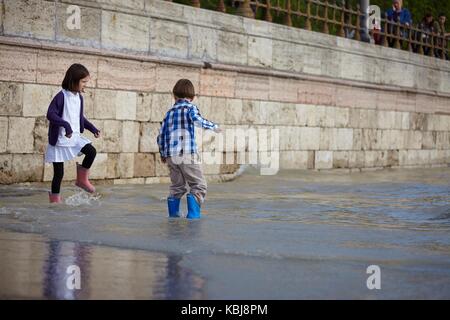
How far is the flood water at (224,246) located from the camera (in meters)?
5.26

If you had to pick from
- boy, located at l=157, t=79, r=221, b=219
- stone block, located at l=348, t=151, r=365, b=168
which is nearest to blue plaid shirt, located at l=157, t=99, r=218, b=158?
boy, located at l=157, t=79, r=221, b=219

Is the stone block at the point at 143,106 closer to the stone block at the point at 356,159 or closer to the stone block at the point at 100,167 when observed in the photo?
the stone block at the point at 100,167

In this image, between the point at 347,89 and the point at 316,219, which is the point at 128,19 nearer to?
the point at 316,219

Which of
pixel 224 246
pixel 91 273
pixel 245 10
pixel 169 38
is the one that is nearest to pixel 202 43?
pixel 169 38

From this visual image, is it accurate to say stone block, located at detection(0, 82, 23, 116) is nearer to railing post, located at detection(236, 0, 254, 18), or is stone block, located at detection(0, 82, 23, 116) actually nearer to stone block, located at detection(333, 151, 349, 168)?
railing post, located at detection(236, 0, 254, 18)

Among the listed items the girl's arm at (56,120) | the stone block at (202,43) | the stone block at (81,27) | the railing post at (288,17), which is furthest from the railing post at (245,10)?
the girl's arm at (56,120)

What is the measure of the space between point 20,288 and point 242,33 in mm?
11386

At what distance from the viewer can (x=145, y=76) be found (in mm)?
13914

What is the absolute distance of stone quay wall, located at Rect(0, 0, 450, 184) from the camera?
12.0m

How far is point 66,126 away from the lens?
9.88m

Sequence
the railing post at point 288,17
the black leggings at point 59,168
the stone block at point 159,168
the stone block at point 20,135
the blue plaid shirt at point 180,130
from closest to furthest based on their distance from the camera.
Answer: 1. the blue plaid shirt at point 180,130
2. the black leggings at point 59,168
3. the stone block at point 20,135
4. the stone block at point 159,168
5. the railing post at point 288,17

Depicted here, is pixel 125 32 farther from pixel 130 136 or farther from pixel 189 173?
pixel 189 173

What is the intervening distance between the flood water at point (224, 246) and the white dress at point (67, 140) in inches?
19.8

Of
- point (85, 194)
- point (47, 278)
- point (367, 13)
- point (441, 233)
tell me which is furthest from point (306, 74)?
point (47, 278)
